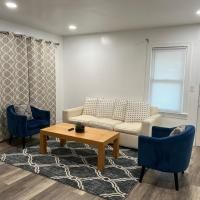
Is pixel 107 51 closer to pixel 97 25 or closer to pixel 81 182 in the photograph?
pixel 97 25

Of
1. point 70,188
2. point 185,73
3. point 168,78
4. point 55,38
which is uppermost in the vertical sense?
point 55,38

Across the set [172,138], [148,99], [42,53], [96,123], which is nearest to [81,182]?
[172,138]

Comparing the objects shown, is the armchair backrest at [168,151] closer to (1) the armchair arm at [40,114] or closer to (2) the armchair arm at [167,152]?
(2) the armchair arm at [167,152]

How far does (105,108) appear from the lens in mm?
4840

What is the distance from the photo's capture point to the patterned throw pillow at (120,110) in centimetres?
459

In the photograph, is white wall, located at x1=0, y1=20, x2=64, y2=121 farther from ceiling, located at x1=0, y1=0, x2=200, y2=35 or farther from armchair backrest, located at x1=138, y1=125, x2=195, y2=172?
armchair backrest, located at x1=138, y1=125, x2=195, y2=172

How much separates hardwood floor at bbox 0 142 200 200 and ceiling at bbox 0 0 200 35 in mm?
2433

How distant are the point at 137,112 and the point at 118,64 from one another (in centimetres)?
125

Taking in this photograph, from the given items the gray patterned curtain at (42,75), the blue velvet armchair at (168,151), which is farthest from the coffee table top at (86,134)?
the gray patterned curtain at (42,75)

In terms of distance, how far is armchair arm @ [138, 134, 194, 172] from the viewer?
254 cm

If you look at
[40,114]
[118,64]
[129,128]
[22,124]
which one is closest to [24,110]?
[40,114]

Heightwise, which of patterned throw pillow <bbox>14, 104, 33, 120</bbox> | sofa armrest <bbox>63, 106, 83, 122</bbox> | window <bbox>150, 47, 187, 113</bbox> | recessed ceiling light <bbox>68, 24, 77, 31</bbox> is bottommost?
sofa armrest <bbox>63, 106, 83, 122</bbox>

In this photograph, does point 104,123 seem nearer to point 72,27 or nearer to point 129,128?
point 129,128

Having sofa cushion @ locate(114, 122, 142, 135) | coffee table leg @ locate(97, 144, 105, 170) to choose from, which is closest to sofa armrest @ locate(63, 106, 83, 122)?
sofa cushion @ locate(114, 122, 142, 135)
